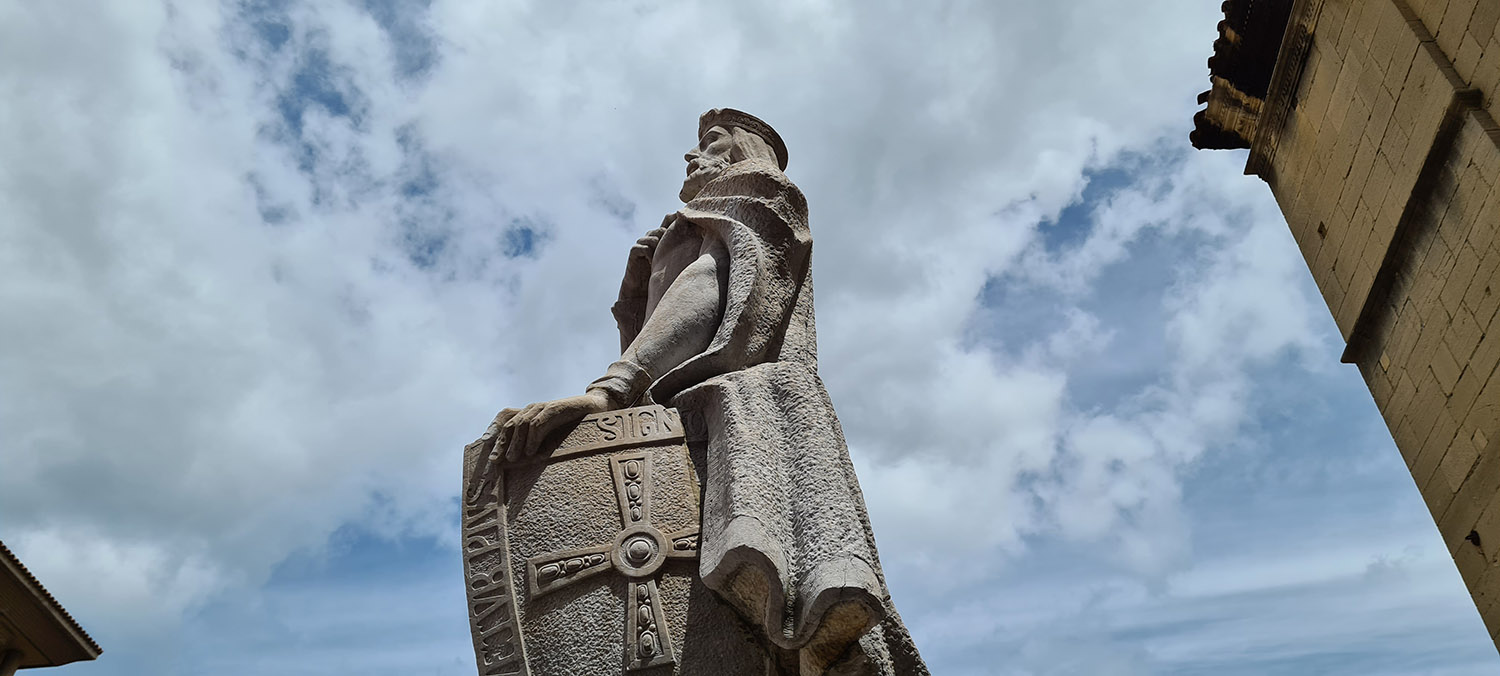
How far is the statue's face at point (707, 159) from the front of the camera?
4625mm

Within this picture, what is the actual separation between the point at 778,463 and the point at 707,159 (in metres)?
2.24

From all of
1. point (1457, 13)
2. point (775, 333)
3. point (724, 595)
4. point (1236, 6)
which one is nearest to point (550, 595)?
point (724, 595)

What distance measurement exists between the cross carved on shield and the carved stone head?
2132 mm

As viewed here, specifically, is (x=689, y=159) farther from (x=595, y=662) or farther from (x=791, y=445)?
(x=595, y=662)

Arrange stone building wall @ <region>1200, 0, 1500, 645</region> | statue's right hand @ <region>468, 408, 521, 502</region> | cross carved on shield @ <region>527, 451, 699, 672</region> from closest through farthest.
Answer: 1. cross carved on shield @ <region>527, 451, 699, 672</region>
2. statue's right hand @ <region>468, 408, 521, 502</region>
3. stone building wall @ <region>1200, 0, 1500, 645</region>

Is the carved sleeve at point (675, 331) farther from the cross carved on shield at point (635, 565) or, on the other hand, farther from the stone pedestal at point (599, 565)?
the cross carved on shield at point (635, 565)

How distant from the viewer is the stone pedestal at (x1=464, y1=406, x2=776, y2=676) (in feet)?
8.44

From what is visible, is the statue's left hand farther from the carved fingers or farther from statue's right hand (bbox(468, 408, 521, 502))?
the carved fingers

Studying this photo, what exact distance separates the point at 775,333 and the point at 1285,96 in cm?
750

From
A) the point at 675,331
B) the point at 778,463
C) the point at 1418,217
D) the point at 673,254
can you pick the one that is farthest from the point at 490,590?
the point at 1418,217

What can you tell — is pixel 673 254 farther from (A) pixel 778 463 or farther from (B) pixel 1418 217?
(B) pixel 1418 217

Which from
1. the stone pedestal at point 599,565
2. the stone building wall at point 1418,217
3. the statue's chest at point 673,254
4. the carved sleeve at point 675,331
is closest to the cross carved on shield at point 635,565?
the stone pedestal at point 599,565

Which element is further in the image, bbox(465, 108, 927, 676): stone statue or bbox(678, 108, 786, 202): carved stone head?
bbox(678, 108, 786, 202): carved stone head

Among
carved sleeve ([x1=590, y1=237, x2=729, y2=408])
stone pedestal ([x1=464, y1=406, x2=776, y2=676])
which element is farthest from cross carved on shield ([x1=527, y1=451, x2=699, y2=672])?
carved sleeve ([x1=590, y1=237, x2=729, y2=408])
